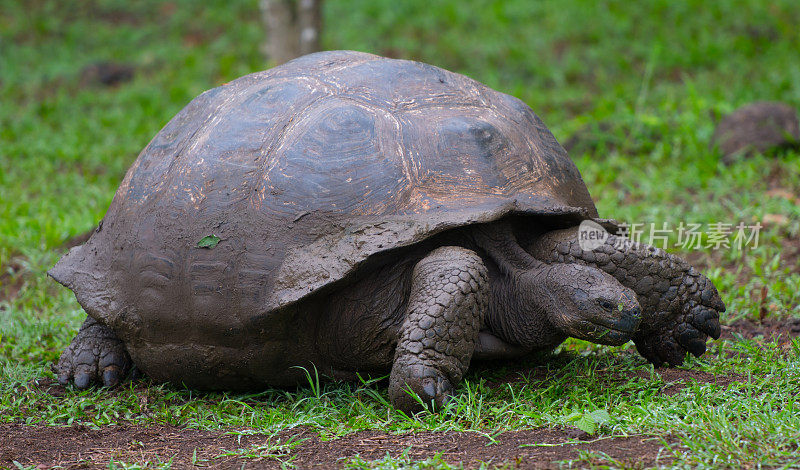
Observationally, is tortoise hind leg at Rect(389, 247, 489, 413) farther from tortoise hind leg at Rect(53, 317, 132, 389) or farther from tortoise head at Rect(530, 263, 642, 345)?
tortoise hind leg at Rect(53, 317, 132, 389)

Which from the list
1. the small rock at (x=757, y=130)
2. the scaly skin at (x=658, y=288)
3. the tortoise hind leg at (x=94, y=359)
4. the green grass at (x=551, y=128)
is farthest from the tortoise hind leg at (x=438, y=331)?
the small rock at (x=757, y=130)

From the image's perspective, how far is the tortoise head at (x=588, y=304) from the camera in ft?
10.7

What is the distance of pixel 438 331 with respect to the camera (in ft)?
10.5

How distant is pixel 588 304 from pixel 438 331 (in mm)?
613

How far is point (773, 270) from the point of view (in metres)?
5.09

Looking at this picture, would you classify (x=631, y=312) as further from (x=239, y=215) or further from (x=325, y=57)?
(x=325, y=57)

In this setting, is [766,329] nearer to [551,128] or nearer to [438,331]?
[438,331]

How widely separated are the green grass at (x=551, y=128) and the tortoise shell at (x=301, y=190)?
21.2 inches

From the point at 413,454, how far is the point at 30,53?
11431 millimetres

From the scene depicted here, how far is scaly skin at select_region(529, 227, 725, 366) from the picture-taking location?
3549 mm

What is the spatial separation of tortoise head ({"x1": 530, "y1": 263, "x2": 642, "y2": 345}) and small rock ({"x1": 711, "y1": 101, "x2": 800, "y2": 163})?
4.27m

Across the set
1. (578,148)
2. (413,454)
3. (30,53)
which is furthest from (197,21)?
(413,454)
